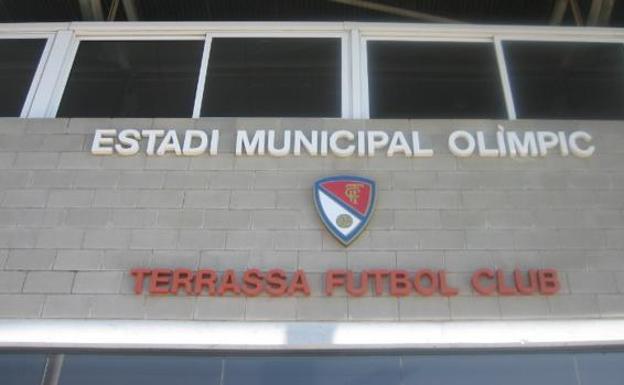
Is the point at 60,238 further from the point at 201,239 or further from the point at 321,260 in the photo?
the point at 321,260

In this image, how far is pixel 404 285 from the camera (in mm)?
5211

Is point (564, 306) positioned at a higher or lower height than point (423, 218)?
lower

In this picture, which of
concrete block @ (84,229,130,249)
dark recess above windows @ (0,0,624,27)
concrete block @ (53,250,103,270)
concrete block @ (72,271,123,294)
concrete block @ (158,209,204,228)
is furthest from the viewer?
dark recess above windows @ (0,0,624,27)

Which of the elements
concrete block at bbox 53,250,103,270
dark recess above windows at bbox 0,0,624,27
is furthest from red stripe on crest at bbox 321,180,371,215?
dark recess above windows at bbox 0,0,624,27

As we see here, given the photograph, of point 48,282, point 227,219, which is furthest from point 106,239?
point 227,219

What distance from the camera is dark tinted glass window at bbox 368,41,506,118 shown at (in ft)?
21.8

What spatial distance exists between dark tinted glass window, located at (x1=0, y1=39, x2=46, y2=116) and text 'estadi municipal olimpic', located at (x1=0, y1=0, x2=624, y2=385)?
2cm

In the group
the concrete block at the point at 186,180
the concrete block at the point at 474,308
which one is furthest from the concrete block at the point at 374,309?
the concrete block at the point at 186,180

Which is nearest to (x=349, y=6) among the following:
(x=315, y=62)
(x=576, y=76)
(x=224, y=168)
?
(x=315, y=62)

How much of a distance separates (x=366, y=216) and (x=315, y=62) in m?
2.07

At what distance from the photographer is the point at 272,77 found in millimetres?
7098

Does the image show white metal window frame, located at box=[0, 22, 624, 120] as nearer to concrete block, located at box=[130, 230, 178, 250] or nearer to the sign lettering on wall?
the sign lettering on wall

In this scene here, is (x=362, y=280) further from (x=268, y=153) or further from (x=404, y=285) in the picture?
(x=268, y=153)

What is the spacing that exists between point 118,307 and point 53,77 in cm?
271
